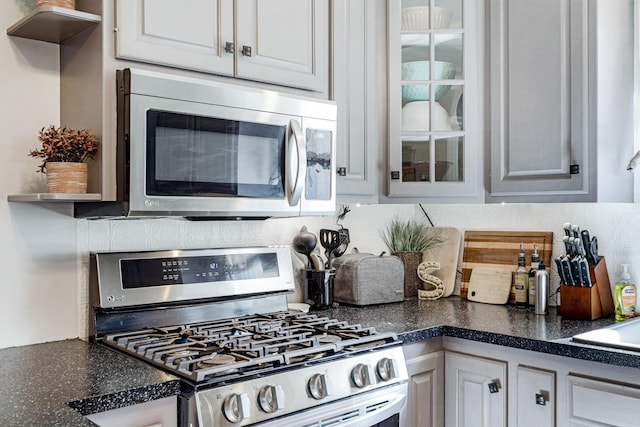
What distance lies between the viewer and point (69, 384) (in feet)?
4.68

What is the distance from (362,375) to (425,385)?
0.46 m

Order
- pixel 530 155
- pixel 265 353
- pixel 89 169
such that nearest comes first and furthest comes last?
pixel 265 353 → pixel 89 169 → pixel 530 155

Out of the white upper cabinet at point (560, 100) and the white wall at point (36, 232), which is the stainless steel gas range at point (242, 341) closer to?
the white wall at point (36, 232)

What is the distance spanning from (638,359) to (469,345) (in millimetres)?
582

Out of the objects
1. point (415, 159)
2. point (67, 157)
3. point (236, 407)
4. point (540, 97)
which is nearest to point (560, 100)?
point (540, 97)

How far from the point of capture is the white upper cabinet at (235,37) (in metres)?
1.73

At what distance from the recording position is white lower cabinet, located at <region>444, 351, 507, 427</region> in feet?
6.70

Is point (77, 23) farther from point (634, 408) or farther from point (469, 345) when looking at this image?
point (634, 408)

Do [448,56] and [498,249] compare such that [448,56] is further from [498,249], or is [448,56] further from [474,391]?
[474,391]

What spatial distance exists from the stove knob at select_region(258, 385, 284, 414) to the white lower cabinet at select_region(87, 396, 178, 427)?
0.22 meters

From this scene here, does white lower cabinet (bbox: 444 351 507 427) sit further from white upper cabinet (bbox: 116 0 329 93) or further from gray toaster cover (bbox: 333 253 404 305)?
white upper cabinet (bbox: 116 0 329 93)

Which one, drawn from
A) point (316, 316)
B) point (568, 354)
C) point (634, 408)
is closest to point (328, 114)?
point (316, 316)

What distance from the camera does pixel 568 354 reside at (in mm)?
1808

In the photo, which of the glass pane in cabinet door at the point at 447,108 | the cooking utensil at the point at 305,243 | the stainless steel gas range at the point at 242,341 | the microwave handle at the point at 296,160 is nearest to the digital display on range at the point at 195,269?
the stainless steel gas range at the point at 242,341
